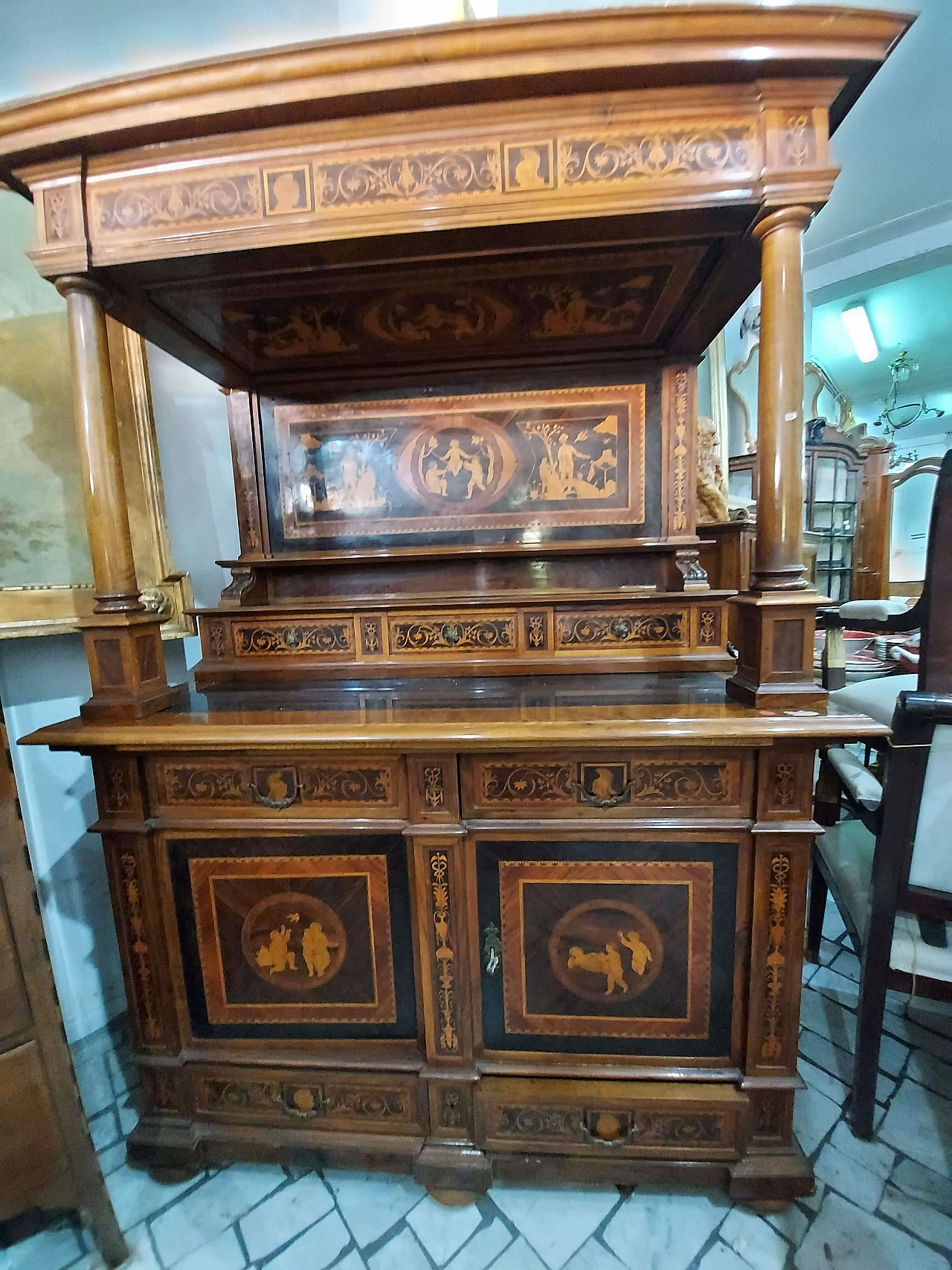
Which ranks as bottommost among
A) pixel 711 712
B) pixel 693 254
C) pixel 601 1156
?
pixel 601 1156

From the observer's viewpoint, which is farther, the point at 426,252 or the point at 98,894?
the point at 98,894

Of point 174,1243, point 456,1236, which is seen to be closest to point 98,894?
point 174,1243

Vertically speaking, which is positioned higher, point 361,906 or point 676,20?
point 676,20

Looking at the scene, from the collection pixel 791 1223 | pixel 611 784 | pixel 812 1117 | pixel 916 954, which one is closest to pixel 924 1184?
pixel 812 1117

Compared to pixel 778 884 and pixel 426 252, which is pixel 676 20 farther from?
pixel 778 884

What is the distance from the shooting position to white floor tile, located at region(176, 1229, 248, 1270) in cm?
104

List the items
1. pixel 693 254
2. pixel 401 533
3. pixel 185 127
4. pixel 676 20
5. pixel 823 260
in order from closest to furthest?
pixel 676 20 < pixel 185 127 < pixel 693 254 < pixel 401 533 < pixel 823 260

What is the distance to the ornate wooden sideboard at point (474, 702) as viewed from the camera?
2.93ft

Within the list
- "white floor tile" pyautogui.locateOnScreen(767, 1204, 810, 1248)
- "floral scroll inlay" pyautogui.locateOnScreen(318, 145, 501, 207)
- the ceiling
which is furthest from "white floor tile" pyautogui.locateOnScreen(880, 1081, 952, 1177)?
the ceiling

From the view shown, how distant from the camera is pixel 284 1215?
1120 millimetres

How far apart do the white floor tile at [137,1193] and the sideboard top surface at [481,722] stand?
1.04 metres

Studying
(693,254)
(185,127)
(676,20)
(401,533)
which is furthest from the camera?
(401,533)

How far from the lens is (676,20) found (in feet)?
2.69

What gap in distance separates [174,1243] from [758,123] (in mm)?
2421
